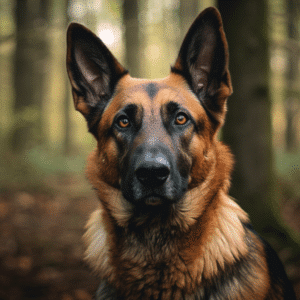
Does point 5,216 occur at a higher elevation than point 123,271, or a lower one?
lower

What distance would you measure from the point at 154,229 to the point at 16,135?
8.14m

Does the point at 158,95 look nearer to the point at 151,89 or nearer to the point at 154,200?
the point at 151,89

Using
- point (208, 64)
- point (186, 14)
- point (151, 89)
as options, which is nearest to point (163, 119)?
point (151, 89)

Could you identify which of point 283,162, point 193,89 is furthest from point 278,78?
point 193,89

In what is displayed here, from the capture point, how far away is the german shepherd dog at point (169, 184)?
2.17m

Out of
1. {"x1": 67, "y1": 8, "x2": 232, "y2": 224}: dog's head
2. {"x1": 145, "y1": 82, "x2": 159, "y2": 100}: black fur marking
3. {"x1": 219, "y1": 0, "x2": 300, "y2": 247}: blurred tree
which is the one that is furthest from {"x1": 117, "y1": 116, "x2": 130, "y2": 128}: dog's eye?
{"x1": 219, "y1": 0, "x2": 300, "y2": 247}: blurred tree

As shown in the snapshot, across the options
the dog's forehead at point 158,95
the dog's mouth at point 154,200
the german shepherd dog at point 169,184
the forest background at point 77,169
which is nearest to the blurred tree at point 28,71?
the forest background at point 77,169

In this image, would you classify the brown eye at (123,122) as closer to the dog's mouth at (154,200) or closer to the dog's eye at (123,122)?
the dog's eye at (123,122)

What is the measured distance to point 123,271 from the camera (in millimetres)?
2279

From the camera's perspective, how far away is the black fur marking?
2.51 metres

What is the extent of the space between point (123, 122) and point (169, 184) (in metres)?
0.77

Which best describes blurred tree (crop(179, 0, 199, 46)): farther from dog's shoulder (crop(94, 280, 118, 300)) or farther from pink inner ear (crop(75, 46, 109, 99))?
dog's shoulder (crop(94, 280, 118, 300))

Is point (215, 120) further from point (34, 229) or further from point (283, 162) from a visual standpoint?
point (283, 162)

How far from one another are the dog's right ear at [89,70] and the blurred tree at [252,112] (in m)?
1.88
